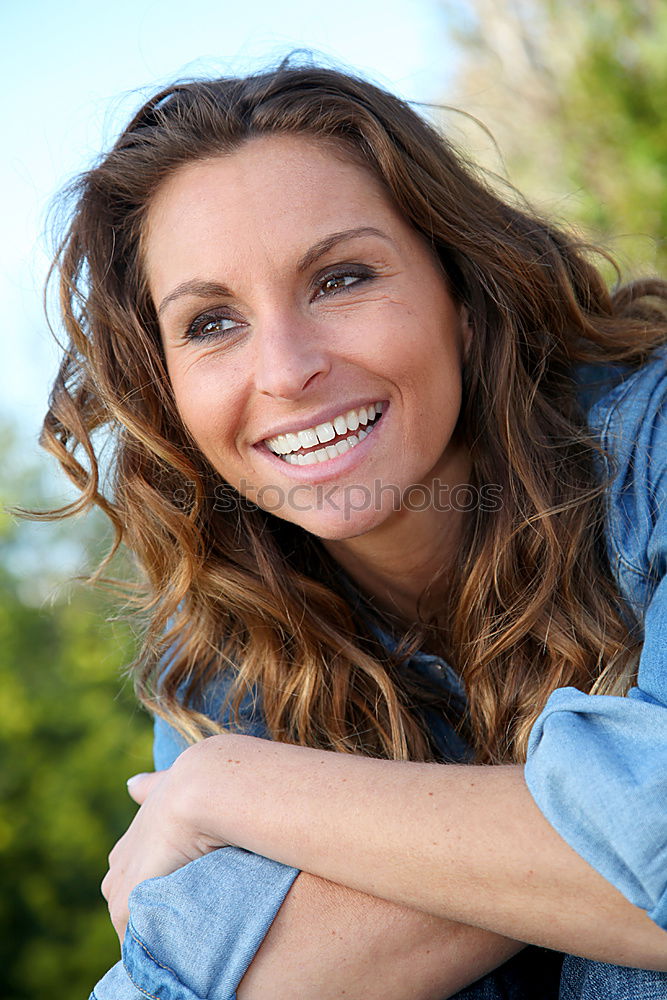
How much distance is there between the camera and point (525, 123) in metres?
9.99

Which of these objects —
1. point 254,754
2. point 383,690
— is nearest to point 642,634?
point 383,690

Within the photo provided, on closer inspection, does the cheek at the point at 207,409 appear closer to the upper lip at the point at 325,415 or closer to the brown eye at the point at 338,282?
the upper lip at the point at 325,415

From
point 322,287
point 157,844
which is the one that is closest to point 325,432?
point 322,287

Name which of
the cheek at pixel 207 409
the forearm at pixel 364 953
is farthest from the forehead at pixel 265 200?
the forearm at pixel 364 953

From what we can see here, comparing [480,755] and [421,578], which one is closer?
[480,755]

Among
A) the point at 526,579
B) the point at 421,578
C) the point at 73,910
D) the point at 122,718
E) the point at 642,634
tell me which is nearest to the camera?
the point at 642,634

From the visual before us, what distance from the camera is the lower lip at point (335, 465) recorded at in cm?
208

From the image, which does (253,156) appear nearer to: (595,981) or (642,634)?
(642,634)

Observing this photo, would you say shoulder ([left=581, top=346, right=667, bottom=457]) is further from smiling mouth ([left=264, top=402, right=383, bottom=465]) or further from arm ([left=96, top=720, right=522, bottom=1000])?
arm ([left=96, top=720, right=522, bottom=1000])

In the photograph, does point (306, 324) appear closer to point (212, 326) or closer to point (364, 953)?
point (212, 326)

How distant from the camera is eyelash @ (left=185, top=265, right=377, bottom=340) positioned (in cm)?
203

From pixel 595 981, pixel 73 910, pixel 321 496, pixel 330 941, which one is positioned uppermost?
pixel 321 496

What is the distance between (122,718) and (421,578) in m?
2.37

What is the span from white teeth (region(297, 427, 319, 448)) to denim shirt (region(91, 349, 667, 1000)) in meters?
0.60
